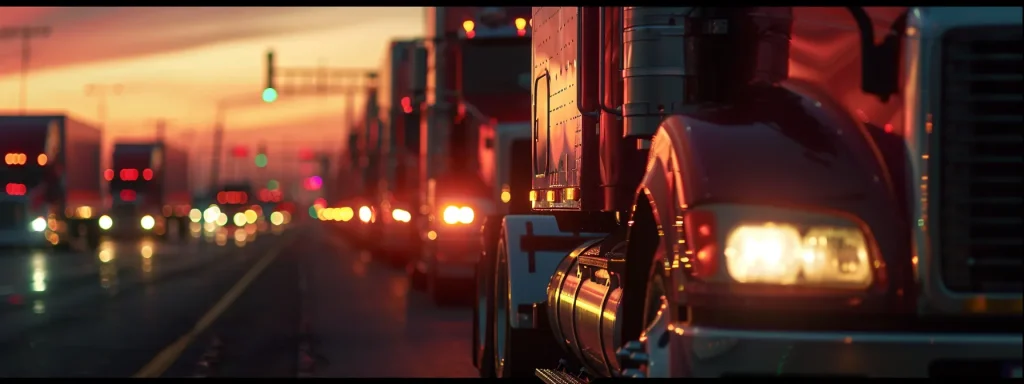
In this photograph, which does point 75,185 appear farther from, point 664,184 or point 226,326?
point 664,184

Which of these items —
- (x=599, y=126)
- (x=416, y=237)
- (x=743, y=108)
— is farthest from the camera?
(x=416, y=237)

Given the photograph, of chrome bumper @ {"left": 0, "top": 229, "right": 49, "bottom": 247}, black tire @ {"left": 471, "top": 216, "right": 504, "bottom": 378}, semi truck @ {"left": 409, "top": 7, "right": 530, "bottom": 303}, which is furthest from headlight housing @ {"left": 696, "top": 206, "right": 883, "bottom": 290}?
chrome bumper @ {"left": 0, "top": 229, "right": 49, "bottom": 247}

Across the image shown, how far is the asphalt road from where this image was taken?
556 inches

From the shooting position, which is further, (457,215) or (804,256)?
(457,215)

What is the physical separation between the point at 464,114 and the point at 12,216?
32234 millimetres

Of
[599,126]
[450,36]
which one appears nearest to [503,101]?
[450,36]

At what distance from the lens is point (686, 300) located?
220 inches

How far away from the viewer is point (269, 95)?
1807 inches

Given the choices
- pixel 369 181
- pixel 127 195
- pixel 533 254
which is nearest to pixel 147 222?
pixel 127 195

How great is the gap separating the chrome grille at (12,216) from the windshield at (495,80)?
3090 cm

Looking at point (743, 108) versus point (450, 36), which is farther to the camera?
point (450, 36)

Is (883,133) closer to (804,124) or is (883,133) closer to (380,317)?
(804,124)

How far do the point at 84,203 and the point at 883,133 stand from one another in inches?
2021

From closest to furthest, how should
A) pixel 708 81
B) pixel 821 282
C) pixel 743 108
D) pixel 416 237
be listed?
pixel 821 282 → pixel 743 108 → pixel 708 81 → pixel 416 237
